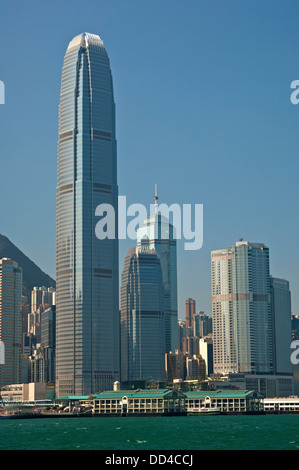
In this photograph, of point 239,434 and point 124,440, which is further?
point 239,434
